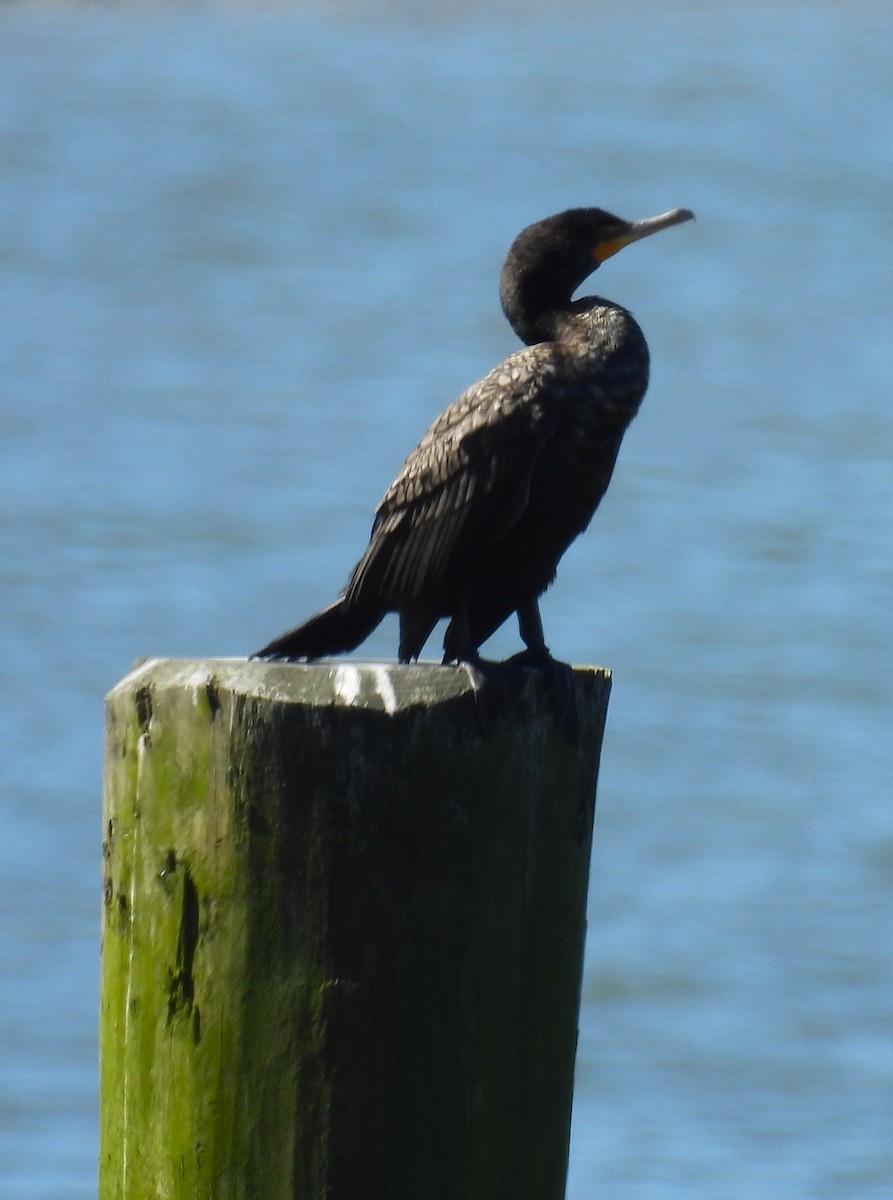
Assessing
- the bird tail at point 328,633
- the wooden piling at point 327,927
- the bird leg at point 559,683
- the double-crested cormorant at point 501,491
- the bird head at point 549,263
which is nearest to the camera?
the wooden piling at point 327,927

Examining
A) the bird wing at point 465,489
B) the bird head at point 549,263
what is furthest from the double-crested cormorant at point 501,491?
the bird head at point 549,263

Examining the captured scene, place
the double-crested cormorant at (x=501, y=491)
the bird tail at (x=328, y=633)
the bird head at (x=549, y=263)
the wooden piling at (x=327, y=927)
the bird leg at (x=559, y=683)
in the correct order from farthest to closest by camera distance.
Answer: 1. the bird head at (x=549, y=263)
2. the double-crested cormorant at (x=501, y=491)
3. the bird tail at (x=328, y=633)
4. the bird leg at (x=559, y=683)
5. the wooden piling at (x=327, y=927)

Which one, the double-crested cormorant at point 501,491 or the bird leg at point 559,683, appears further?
the double-crested cormorant at point 501,491

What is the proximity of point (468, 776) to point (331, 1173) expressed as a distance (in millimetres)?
501

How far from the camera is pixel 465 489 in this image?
328cm

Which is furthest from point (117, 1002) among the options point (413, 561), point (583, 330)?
point (583, 330)

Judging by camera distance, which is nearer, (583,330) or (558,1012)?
(558,1012)

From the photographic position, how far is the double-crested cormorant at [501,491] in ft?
10.6

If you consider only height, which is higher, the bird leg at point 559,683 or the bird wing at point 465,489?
the bird wing at point 465,489

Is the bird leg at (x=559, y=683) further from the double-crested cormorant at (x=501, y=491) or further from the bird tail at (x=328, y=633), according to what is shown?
the bird tail at (x=328, y=633)

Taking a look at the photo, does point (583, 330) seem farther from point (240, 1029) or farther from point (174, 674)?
point (240, 1029)

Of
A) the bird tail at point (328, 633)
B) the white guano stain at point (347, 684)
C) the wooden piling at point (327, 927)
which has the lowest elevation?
the wooden piling at point (327, 927)

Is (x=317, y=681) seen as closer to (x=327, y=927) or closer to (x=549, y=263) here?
(x=327, y=927)

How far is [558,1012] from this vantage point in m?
2.38
